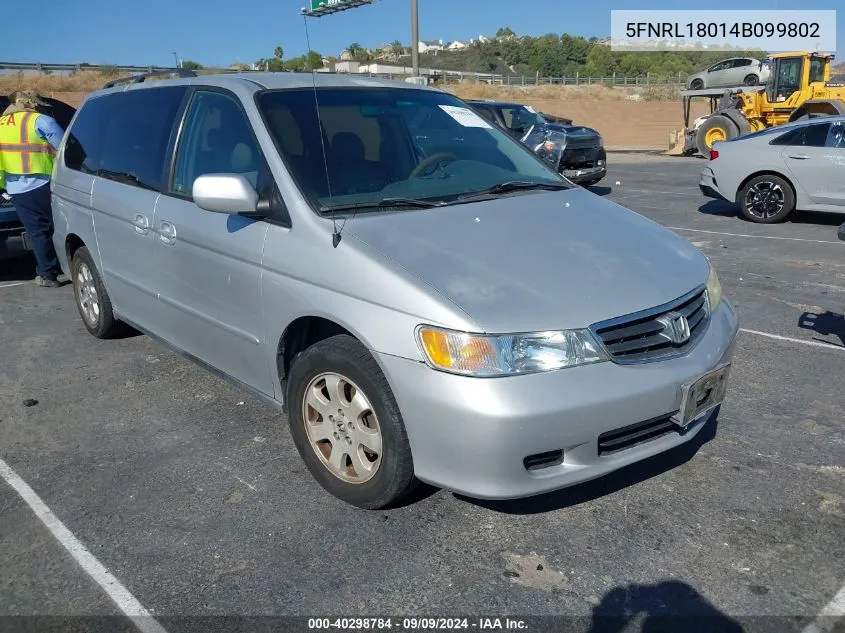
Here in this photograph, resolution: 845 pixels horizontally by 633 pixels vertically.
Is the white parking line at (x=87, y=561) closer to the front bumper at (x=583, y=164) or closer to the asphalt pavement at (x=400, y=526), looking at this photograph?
the asphalt pavement at (x=400, y=526)

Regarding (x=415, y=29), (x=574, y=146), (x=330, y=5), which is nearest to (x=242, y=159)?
(x=330, y=5)

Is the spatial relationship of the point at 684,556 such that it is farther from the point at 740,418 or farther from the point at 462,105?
the point at 462,105

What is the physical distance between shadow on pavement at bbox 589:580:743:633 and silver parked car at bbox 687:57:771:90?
27964 mm

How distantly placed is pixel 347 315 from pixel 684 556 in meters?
1.61

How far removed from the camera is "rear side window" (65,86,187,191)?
4.27 meters

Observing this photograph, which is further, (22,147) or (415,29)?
(415,29)

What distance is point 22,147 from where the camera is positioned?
6766mm

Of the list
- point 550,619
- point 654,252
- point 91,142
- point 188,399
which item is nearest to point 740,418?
point 654,252

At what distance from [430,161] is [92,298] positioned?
3.06 meters

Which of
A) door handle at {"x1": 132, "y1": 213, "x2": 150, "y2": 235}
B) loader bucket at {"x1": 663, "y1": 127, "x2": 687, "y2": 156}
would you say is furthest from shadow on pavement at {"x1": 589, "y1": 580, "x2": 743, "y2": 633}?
loader bucket at {"x1": 663, "y1": 127, "x2": 687, "y2": 156}

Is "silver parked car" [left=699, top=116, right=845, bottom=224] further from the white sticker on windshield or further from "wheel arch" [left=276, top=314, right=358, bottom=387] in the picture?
"wheel arch" [left=276, top=314, right=358, bottom=387]

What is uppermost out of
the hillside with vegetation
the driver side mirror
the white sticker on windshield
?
the hillside with vegetation

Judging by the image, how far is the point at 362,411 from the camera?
2982mm

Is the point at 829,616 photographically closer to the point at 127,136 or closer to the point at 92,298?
the point at 127,136
